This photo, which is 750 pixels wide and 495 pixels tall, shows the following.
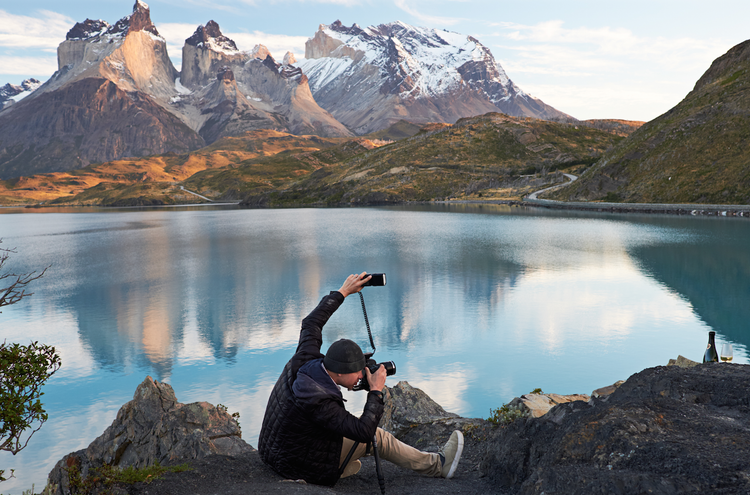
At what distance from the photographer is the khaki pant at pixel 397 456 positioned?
7.31 m

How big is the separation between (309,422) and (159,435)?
6.17 metres

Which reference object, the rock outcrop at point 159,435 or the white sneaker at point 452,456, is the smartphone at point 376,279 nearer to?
the white sneaker at point 452,456

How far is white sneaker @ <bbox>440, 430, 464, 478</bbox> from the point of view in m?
7.73

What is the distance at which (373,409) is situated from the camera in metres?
6.44

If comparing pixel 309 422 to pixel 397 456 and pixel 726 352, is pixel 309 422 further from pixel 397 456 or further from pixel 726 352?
pixel 726 352

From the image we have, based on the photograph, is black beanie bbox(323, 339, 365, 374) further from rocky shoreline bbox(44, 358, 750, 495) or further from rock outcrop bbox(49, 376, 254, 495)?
rock outcrop bbox(49, 376, 254, 495)

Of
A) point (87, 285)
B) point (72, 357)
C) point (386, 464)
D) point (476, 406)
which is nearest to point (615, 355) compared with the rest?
point (476, 406)

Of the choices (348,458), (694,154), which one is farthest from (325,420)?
(694,154)

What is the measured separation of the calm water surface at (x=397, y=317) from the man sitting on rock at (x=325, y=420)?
822 cm

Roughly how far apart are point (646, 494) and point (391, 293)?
2894 cm

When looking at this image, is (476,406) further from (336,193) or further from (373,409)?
(336,193)

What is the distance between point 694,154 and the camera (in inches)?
3782

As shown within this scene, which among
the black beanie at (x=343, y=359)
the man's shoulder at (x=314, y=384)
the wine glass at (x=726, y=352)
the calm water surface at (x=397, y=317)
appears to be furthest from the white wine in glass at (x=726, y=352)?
the man's shoulder at (x=314, y=384)

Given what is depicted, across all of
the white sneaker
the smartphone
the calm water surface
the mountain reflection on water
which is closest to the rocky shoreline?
the white sneaker
